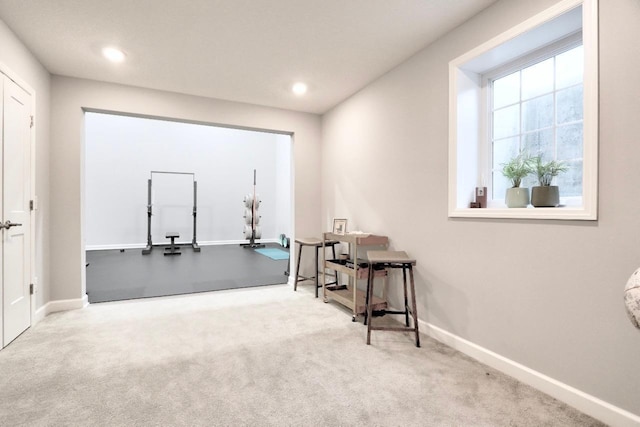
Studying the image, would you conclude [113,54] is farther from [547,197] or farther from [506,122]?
[547,197]

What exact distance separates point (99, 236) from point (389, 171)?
25.1ft

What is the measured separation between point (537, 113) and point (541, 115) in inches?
1.4

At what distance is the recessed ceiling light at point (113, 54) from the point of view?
8.86 feet

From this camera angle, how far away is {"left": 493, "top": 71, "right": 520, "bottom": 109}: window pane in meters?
2.27

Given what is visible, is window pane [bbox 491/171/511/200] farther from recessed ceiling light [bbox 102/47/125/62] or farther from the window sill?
recessed ceiling light [bbox 102/47/125/62]

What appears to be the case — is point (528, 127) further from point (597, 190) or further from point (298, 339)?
point (298, 339)

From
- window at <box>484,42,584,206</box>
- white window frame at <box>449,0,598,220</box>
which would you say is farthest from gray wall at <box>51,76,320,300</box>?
window at <box>484,42,584,206</box>

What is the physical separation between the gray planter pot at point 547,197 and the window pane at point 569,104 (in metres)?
0.43

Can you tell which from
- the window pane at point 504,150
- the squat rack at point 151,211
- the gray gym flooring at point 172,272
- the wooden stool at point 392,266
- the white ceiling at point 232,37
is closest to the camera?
the white ceiling at point 232,37

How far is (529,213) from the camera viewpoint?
1.89m

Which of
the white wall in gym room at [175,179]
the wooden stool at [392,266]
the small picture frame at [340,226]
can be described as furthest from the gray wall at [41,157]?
the white wall in gym room at [175,179]

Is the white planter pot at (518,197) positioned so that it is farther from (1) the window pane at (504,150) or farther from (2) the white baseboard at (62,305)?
(2) the white baseboard at (62,305)

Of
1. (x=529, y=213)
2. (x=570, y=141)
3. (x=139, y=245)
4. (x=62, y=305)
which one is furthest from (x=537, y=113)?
(x=139, y=245)

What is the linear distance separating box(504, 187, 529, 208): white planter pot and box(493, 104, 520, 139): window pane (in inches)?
18.1
